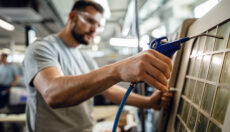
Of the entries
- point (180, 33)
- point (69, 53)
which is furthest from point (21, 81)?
point (180, 33)

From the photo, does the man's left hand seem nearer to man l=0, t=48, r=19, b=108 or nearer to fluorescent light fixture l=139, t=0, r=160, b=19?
fluorescent light fixture l=139, t=0, r=160, b=19

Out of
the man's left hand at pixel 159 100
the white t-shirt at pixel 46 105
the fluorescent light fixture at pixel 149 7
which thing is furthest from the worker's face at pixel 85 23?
the fluorescent light fixture at pixel 149 7

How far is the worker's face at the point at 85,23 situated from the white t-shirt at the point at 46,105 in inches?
6.2

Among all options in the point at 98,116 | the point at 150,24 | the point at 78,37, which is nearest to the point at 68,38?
the point at 78,37

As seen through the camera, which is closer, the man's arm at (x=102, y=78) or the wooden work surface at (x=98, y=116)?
the man's arm at (x=102, y=78)

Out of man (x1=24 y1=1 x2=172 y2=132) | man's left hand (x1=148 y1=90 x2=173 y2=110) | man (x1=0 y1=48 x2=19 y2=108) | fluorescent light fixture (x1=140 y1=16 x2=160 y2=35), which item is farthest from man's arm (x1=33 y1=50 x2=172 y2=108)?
man (x1=0 y1=48 x2=19 y2=108)

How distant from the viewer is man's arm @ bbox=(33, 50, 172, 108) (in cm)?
38

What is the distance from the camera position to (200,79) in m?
0.44

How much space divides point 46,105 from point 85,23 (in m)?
0.69

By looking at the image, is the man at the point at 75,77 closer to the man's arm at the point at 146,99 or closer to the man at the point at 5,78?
the man's arm at the point at 146,99

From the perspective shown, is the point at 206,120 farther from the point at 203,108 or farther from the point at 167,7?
the point at 167,7

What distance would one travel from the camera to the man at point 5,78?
3.54 m

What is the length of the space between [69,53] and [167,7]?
158 cm

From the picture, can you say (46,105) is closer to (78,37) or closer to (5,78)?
(78,37)
